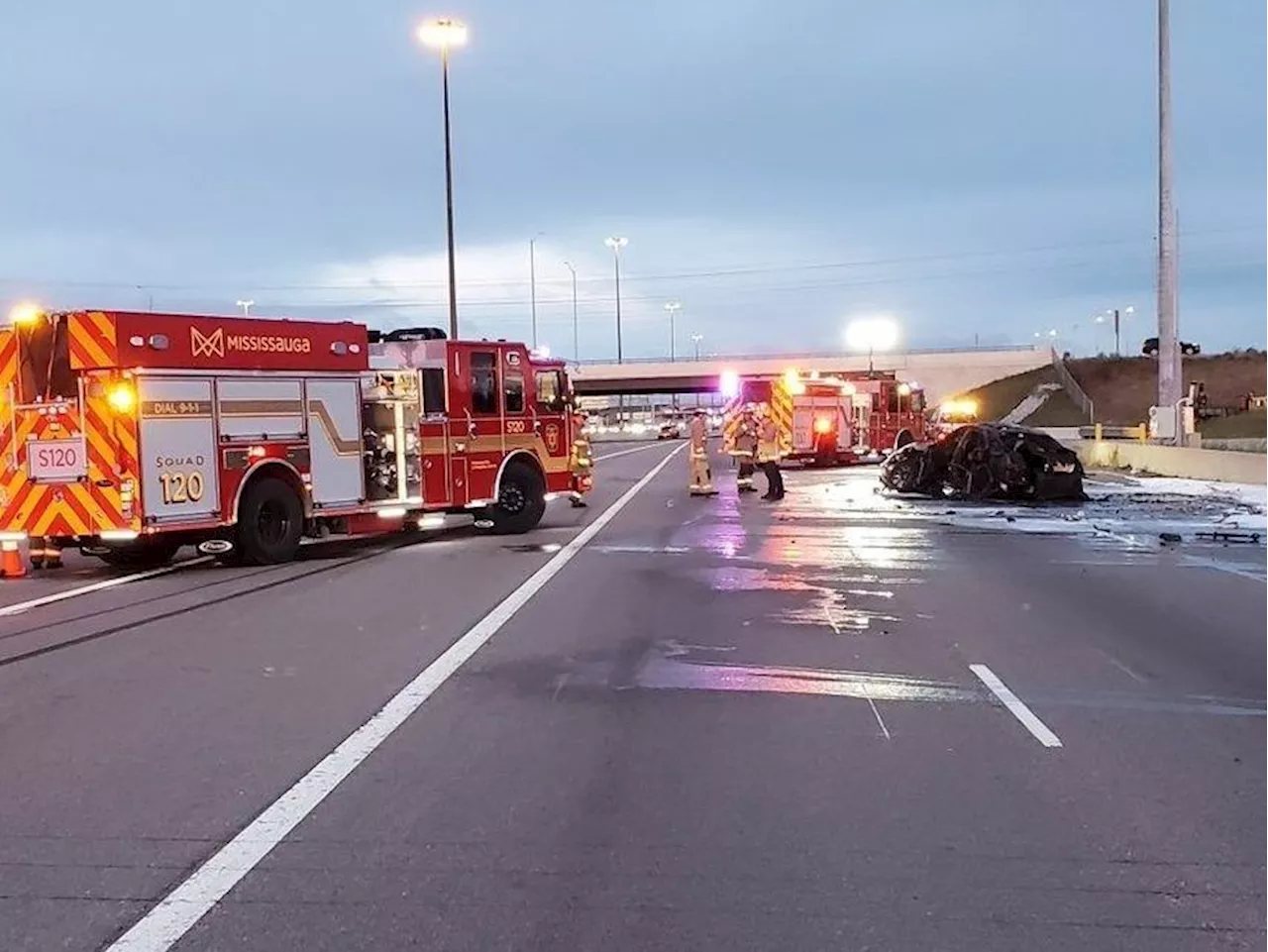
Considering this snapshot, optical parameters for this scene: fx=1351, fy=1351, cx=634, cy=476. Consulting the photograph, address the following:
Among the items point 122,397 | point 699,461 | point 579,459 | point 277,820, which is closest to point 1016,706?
point 277,820

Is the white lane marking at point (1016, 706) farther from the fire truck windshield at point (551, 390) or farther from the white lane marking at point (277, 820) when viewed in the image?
the fire truck windshield at point (551, 390)

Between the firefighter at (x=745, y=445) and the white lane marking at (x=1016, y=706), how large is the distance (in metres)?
18.2

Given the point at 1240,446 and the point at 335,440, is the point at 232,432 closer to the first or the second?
the point at 335,440

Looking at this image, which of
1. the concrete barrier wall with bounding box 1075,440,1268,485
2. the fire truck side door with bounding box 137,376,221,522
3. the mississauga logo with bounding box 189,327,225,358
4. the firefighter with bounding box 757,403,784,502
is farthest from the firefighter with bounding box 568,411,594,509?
the concrete barrier wall with bounding box 1075,440,1268,485

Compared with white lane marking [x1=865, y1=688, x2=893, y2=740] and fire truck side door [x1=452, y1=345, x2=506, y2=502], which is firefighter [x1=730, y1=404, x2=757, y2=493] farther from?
white lane marking [x1=865, y1=688, x2=893, y2=740]

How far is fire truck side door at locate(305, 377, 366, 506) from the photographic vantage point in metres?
16.4

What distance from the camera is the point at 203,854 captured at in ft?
17.7

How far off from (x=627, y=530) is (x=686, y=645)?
378 inches

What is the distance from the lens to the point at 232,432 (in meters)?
15.3

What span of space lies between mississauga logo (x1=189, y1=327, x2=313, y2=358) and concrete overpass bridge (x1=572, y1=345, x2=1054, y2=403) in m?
64.0

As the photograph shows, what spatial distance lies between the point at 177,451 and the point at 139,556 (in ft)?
A: 7.02

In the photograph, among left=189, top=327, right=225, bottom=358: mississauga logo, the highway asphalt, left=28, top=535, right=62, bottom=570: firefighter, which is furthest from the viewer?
left=28, top=535, right=62, bottom=570: firefighter

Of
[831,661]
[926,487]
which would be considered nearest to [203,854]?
[831,661]

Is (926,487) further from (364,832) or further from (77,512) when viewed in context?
(364,832)
